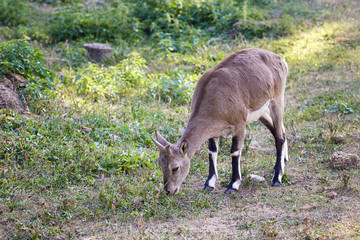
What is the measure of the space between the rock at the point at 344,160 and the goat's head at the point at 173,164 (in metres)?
2.71

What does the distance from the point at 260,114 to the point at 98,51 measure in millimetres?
6617

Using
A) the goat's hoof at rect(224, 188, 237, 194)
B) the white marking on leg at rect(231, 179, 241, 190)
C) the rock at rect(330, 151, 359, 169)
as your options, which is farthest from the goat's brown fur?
the rock at rect(330, 151, 359, 169)

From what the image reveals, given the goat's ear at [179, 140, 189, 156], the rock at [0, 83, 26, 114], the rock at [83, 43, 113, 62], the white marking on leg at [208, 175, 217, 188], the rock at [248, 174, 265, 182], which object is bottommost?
the rock at [83, 43, 113, 62]

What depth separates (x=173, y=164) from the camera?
6582 millimetres

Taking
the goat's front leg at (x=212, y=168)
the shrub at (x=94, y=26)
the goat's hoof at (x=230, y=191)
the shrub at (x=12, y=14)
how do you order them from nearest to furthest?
the goat's hoof at (x=230, y=191), the goat's front leg at (x=212, y=168), the shrub at (x=94, y=26), the shrub at (x=12, y=14)

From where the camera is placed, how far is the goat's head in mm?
6566

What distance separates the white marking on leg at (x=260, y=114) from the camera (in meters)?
7.32

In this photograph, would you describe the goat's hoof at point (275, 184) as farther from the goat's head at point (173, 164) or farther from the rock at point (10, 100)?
the rock at point (10, 100)

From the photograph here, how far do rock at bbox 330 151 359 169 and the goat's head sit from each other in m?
2.71

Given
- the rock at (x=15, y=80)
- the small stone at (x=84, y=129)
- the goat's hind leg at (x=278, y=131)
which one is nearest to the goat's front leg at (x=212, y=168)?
the goat's hind leg at (x=278, y=131)

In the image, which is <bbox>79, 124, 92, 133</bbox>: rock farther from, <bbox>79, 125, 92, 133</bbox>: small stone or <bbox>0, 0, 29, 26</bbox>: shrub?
<bbox>0, 0, 29, 26</bbox>: shrub

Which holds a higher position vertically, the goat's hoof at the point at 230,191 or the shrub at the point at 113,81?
the goat's hoof at the point at 230,191

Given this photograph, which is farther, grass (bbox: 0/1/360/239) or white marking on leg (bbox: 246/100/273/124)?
white marking on leg (bbox: 246/100/273/124)

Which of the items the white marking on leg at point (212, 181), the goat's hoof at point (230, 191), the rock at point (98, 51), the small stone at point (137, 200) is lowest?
the rock at point (98, 51)
